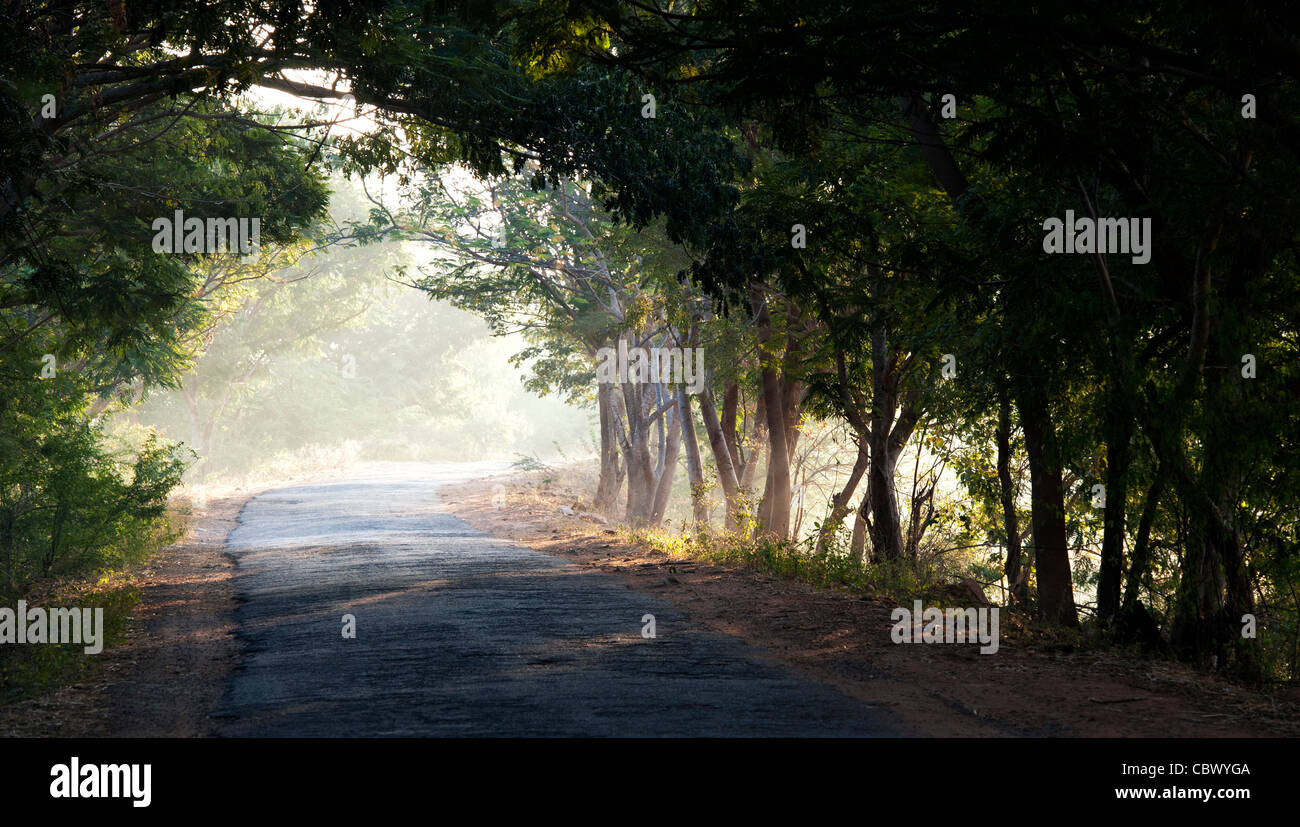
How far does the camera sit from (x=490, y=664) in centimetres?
823

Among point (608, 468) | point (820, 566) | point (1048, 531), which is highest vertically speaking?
point (1048, 531)

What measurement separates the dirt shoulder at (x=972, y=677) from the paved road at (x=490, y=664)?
1.39 ft

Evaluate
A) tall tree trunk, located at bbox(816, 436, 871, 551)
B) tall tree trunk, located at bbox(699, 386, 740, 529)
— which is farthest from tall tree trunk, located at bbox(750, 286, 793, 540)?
tall tree trunk, located at bbox(699, 386, 740, 529)

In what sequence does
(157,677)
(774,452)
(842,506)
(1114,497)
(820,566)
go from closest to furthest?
1. (157,677)
2. (1114,497)
3. (820,566)
4. (842,506)
5. (774,452)

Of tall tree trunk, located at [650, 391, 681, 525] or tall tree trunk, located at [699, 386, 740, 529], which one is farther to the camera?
tall tree trunk, located at [650, 391, 681, 525]

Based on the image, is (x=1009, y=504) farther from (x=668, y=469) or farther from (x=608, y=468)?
(x=608, y=468)

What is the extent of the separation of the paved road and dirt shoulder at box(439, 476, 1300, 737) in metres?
0.42

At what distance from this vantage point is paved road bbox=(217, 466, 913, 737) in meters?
6.36

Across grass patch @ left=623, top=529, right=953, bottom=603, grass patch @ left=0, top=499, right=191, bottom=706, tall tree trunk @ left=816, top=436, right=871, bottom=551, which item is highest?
tall tree trunk @ left=816, top=436, right=871, bottom=551

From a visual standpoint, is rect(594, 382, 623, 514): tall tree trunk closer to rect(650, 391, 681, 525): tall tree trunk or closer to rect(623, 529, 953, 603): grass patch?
rect(650, 391, 681, 525): tall tree trunk

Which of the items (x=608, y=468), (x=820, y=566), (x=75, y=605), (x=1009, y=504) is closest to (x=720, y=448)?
(x=820, y=566)

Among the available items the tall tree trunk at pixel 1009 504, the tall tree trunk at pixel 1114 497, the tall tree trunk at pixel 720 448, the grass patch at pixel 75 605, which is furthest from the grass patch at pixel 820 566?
the grass patch at pixel 75 605

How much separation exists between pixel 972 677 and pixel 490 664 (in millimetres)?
3764

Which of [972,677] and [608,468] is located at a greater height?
[608,468]
